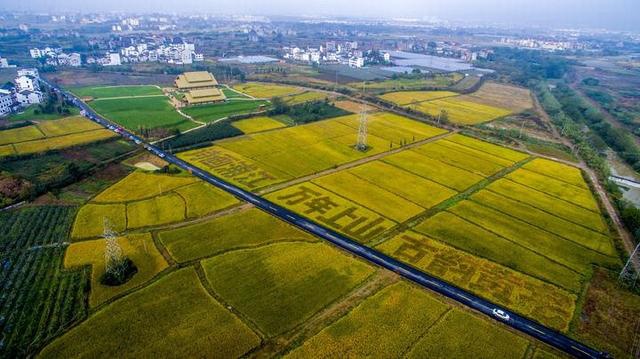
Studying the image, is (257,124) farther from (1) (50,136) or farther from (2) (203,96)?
(1) (50,136)

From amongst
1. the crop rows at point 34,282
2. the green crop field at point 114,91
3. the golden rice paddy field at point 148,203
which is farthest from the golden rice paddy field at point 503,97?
the crop rows at point 34,282

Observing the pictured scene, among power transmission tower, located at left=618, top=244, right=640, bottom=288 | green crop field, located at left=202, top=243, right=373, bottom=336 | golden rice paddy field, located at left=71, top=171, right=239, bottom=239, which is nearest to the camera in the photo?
green crop field, located at left=202, top=243, right=373, bottom=336

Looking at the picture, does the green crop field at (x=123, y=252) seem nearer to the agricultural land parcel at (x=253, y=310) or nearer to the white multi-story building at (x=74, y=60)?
the agricultural land parcel at (x=253, y=310)

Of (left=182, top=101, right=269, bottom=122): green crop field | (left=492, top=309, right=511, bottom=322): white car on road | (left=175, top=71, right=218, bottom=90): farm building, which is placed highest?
(left=175, top=71, right=218, bottom=90): farm building

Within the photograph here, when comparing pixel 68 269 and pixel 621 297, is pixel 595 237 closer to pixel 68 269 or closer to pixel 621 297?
pixel 621 297

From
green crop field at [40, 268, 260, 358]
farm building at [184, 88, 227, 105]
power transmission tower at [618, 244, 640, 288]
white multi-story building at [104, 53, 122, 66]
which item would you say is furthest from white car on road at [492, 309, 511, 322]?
white multi-story building at [104, 53, 122, 66]

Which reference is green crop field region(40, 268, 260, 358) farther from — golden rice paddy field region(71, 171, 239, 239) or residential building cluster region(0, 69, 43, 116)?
residential building cluster region(0, 69, 43, 116)

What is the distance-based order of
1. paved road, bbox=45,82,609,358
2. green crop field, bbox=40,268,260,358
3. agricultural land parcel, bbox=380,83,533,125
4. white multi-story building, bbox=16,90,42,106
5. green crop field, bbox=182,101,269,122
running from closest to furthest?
green crop field, bbox=40,268,260,358
paved road, bbox=45,82,609,358
green crop field, bbox=182,101,269,122
white multi-story building, bbox=16,90,42,106
agricultural land parcel, bbox=380,83,533,125
